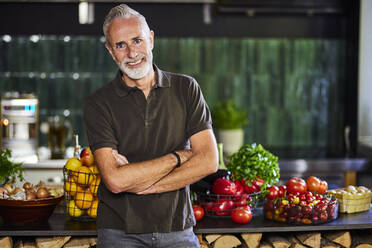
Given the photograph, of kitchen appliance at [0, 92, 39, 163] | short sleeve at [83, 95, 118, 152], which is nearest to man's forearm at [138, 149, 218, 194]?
short sleeve at [83, 95, 118, 152]

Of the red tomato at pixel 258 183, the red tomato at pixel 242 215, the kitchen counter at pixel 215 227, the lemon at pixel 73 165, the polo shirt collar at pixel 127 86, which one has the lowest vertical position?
the kitchen counter at pixel 215 227

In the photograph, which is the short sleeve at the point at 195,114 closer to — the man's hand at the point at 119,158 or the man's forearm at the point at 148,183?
the man's forearm at the point at 148,183

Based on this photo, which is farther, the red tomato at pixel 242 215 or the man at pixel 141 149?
the red tomato at pixel 242 215

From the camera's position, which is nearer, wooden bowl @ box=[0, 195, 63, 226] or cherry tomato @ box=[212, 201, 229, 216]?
wooden bowl @ box=[0, 195, 63, 226]

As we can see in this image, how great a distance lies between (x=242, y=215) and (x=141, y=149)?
0.58 metres

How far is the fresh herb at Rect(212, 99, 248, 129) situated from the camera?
4719 millimetres

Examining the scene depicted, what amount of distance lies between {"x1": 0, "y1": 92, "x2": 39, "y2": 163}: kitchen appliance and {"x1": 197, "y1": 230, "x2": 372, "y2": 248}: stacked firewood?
2284 millimetres

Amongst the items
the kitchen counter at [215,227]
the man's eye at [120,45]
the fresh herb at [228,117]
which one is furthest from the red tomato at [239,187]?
the fresh herb at [228,117]

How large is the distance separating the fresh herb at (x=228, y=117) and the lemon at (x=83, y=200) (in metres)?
2.40

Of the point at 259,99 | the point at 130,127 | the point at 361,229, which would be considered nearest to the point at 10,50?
the point at 259,99

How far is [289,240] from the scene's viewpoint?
2506 millimetres

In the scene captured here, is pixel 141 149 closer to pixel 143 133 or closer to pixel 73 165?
pixel 143 133

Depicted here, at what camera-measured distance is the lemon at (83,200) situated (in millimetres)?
2447

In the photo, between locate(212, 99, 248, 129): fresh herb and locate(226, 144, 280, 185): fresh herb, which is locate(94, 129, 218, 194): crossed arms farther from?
locate(212, 99, 248, 129): fresh herb
